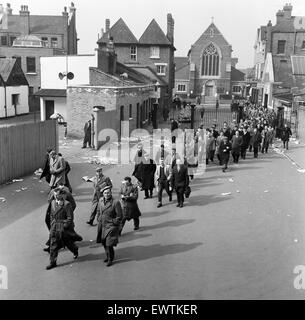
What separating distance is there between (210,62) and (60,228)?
67.5 meters

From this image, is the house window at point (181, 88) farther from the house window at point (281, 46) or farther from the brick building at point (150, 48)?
the brick building at point (150, 48)

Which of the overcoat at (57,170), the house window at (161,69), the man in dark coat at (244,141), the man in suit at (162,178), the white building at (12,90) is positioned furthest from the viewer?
the house window at (161,69)

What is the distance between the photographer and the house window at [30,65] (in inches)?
1807

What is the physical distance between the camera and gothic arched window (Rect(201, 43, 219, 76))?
2847 inches

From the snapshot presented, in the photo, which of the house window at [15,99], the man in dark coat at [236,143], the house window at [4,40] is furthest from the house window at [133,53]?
the man in dark coat at [236,143]

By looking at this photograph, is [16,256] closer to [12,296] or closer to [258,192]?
[12,296]

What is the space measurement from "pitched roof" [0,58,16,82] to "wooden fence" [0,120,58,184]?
20.5 m

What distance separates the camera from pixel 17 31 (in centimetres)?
5391

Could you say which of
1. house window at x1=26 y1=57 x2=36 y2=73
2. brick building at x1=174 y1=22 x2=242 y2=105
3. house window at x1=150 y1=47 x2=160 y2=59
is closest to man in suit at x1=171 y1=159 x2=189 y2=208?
house window at x1=26 y1=57 x2=36 y2=73

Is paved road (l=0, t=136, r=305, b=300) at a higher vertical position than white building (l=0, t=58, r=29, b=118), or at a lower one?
lower

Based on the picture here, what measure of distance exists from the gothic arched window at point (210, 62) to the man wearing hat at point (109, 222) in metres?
66.0

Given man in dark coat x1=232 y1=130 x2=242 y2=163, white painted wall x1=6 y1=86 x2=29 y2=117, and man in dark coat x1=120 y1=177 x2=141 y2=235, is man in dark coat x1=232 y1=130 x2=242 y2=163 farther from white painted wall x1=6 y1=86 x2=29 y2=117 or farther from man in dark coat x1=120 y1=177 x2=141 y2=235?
white painted wall x1=6 y1=86 x2=29 y2=117
